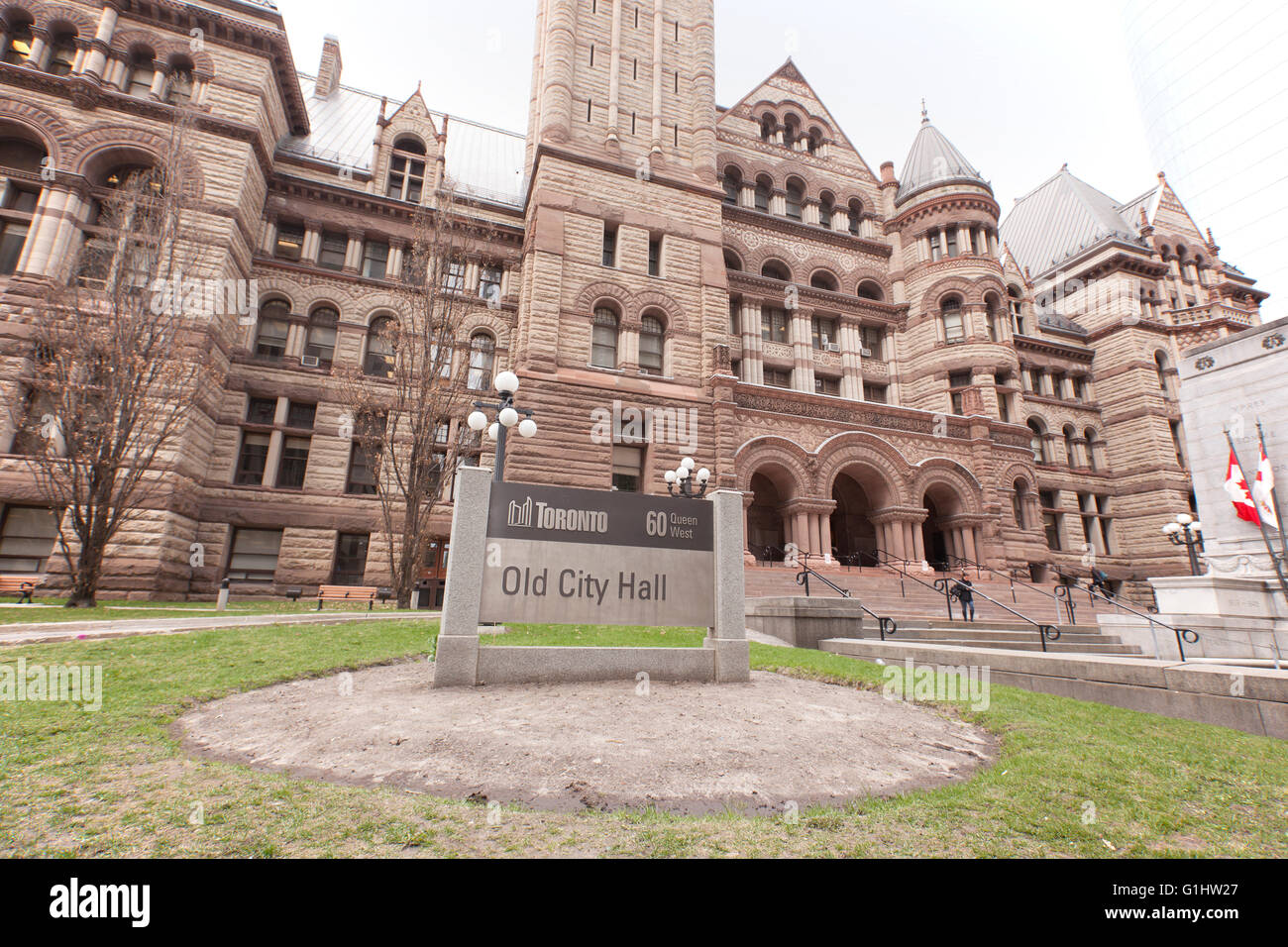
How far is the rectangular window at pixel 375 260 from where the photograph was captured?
23828 mm

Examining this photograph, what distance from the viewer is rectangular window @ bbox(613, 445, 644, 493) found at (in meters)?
20.5

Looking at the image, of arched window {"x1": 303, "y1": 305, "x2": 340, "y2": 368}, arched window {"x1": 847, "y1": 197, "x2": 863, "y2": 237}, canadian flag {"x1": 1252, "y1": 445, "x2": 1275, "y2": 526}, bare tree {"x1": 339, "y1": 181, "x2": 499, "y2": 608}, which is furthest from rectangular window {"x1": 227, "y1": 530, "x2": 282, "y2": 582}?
arched window {"x1": 847, "y1": 197, "x2": 863, "y2": 237}

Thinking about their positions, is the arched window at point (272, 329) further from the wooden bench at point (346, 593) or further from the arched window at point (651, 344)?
the arched window at point (651, 344)

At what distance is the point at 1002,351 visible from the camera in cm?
2702

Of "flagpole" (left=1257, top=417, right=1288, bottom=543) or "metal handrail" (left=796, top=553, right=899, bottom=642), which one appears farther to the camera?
"flagpole" (left=1257, top=417, right=1288, bottom=543)

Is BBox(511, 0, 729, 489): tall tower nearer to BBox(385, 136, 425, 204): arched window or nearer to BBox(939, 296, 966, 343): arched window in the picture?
BBox(385, 136, 425, 204): arched window

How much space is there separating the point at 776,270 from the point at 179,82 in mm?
25654

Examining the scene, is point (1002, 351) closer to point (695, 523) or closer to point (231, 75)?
point (695, 523)

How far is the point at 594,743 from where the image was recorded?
14.3 ft

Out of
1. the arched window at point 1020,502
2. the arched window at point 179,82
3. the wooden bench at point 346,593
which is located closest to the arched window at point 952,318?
the arched window at point 1020,502

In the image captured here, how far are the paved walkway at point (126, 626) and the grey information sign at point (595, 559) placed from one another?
20.3 ft

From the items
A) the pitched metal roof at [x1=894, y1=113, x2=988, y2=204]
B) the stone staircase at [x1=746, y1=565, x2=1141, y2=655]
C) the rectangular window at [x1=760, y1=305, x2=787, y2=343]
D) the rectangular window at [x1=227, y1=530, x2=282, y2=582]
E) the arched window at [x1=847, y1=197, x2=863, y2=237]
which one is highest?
the pitched metal roof at [x1=894, y1=113, x2=988, y2=204]

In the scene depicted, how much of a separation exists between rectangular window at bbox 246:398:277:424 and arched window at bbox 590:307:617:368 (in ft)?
40.8

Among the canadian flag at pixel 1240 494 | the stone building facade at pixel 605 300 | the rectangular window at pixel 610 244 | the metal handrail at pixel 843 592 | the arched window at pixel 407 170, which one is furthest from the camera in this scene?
the arched window at pixel 407 170
